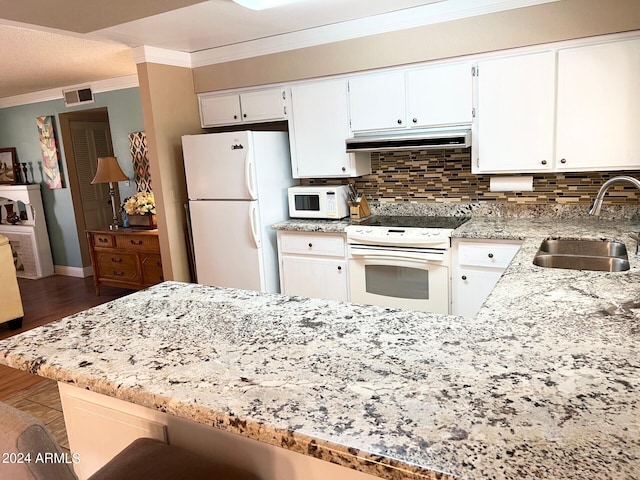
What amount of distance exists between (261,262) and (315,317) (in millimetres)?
2485

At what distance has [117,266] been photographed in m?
5.30

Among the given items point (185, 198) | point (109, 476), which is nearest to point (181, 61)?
point (185, 198)

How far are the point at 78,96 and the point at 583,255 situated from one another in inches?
218

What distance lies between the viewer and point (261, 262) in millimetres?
3939

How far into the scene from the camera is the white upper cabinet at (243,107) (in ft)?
13.2

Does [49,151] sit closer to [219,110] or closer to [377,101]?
[219,110]

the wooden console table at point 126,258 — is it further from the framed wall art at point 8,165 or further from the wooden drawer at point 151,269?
the framed wall art at point 8,165

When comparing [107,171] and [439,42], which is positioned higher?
[439,42]

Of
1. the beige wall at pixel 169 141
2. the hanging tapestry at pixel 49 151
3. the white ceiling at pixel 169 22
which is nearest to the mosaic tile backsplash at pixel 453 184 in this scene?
the white ceiling at pixel 169 22

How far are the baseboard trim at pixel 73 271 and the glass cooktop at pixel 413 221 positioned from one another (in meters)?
4.34

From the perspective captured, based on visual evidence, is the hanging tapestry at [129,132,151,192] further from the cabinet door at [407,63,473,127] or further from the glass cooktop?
the cabinet door at [407,63,473,127]

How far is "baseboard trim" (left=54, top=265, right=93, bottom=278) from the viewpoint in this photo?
6500 millimetres

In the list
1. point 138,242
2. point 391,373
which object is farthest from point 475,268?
point 138,242

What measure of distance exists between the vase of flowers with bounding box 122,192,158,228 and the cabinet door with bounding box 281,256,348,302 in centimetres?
200
